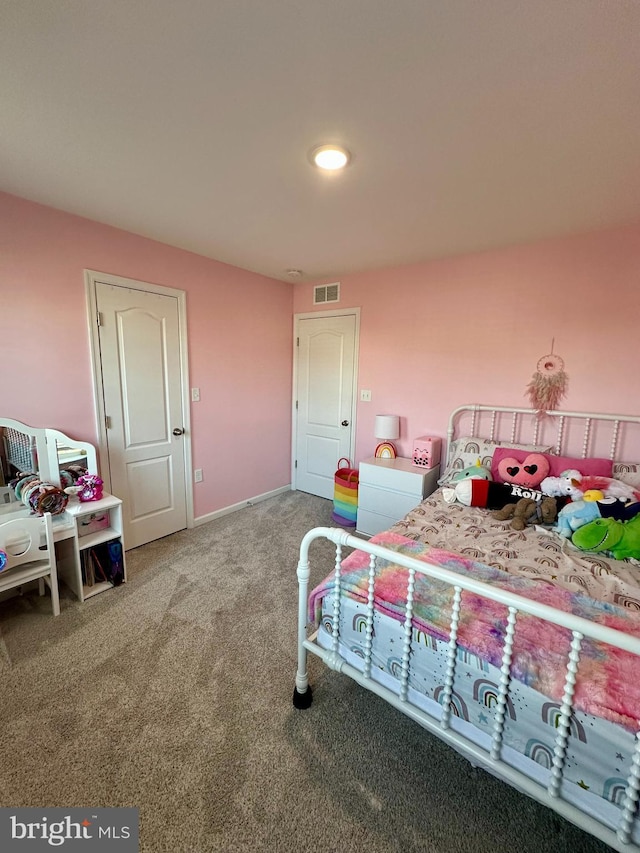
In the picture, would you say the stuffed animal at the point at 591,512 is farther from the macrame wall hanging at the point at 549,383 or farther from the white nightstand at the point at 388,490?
the white nightstand at the point at 388,490

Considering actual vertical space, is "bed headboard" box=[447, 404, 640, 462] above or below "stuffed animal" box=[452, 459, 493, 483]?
above

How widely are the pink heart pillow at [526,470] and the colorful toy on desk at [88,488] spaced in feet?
8.94

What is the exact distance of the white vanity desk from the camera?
2127mm

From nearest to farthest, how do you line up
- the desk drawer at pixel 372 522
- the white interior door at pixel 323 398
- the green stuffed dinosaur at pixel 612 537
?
the green stuffed dinosaur at pixel 612 537, the desk drawer at pixel 372 522, the white interior door at pixel 323 398

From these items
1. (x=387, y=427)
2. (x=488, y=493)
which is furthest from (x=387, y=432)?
(x=488, y=493)

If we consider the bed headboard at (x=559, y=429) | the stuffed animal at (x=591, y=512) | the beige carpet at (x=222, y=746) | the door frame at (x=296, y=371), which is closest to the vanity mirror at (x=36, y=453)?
the beige carpet at (x=222, y=746)

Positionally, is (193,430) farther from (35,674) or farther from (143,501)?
(35,674)

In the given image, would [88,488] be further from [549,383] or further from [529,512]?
[549,383]

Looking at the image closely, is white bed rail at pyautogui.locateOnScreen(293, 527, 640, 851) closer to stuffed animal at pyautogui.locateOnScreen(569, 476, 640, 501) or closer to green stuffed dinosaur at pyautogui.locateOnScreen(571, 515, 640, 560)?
green stuffed dinosaur at pyautogui.locateOnScreen(571, 515, 640, 560)

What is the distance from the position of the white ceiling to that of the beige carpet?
94.5 inches

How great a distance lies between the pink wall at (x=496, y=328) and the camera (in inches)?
94.0

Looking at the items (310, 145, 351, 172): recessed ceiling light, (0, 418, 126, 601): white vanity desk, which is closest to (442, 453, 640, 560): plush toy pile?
(310, 145, 351, 172): recessed ceiling light

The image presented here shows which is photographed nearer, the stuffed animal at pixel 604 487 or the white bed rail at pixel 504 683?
the white bed rail at pixel 504 683

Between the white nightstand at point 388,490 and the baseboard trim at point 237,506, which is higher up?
the white nightstand at point 388,490
